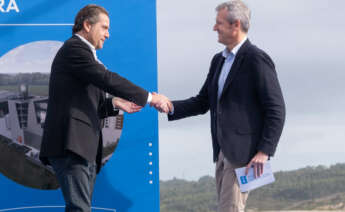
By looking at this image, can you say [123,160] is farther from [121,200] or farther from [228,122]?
[228,122]

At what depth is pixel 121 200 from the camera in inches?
165

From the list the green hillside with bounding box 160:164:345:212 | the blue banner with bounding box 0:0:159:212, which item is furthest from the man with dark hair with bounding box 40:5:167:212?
the green hillside with bounding box 160:164:345:212

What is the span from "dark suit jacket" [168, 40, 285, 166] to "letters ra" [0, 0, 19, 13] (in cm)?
190

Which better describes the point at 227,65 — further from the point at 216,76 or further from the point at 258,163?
the point at 258,163

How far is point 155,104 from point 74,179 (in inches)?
35.5

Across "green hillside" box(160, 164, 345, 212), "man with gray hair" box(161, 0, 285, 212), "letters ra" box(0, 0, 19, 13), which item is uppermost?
"letters ra" box(0, 0, 19, 13)

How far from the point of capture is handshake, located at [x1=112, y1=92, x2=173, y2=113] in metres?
3.83

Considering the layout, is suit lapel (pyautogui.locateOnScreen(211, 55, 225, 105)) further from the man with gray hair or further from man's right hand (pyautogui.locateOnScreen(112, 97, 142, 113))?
man's right hand (pyautogui.locateOnScreen(112, 97, 142, 113))

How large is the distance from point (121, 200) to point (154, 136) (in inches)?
22.9

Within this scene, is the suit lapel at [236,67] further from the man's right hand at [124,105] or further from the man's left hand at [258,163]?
the man's right hand at [124,105]

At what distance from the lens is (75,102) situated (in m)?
3.27

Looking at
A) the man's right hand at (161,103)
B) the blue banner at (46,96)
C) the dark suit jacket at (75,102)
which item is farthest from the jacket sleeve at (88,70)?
the blue banner at (46,96)

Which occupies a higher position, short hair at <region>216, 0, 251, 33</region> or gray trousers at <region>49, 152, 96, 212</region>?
short hair at <region>216, 0, 251, 33</region>

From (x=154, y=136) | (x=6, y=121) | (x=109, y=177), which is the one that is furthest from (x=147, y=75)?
(x=6, y=121)
